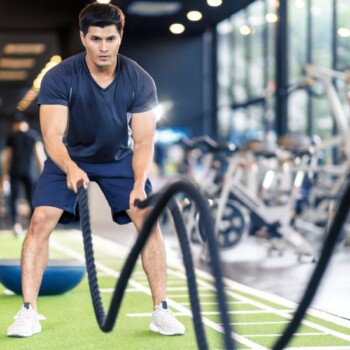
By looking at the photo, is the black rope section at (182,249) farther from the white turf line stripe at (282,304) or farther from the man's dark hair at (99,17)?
the man's dark hair at (99,17)

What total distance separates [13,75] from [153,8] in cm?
906

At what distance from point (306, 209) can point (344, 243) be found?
57 centimetres

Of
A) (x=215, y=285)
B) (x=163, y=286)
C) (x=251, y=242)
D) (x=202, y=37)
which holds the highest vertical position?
(x=202, y=37)

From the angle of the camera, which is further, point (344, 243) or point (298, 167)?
point (344, 243)

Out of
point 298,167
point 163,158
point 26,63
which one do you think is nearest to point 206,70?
point 163,158

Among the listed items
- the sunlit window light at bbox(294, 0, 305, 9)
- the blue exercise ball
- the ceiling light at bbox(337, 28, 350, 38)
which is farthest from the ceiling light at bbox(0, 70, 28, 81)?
the blue exercise ball

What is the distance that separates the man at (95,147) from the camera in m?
4.12

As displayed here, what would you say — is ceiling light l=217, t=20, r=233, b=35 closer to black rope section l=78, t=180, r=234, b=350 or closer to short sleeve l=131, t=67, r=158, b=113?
short sleeve l=131, t=67, r=158, b=113

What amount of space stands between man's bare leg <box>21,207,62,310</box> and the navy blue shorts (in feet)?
0.14

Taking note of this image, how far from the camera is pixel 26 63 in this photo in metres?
21.2

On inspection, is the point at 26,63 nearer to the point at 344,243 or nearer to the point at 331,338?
the point at 344,243

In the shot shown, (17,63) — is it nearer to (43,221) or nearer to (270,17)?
(270,17)

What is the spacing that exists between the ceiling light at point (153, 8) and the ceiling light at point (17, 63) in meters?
5.53

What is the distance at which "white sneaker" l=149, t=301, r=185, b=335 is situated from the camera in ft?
13.8
